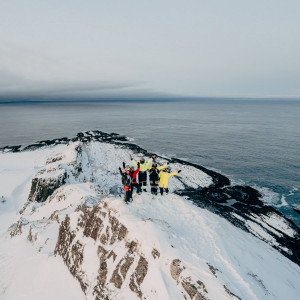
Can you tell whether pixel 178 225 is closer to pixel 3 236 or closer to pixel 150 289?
pixel 150 289

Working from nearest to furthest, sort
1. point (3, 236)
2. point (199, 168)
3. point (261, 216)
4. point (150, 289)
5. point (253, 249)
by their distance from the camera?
point (150, 289), point (253, 249), point (3, 236), point (261, 216), point (199, 168)

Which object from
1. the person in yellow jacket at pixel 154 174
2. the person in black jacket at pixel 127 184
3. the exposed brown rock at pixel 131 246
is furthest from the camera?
the person in yellow jacket at pixel 154 174

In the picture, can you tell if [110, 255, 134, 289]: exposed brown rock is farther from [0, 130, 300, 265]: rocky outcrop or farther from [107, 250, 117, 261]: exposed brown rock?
[0, 130, 300, 265]: rocky outcrop

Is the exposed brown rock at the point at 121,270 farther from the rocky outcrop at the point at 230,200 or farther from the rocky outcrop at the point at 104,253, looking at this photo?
the rocky outcrop at the point at 230,200

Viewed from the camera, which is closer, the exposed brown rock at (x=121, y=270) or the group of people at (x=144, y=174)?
the exposed brown rock at (x=121, y=270)

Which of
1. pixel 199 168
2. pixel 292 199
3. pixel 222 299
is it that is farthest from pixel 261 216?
pixel 222 299

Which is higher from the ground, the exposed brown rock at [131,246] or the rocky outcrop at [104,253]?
the exposed brown rock at [131,246]

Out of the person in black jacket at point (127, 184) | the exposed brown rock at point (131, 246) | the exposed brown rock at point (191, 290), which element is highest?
the person in black jacket at point (127, 184)

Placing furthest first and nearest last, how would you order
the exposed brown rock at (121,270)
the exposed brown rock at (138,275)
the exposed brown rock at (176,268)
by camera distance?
the exposed brown rock at (121,270)
the exposed brown rock at (138,275)
the exposed brown rock at (176,268)

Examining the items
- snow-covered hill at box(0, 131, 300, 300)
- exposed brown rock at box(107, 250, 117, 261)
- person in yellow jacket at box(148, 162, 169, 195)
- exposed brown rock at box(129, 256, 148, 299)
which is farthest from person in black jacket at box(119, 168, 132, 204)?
exposed brown rock at box(129, 256, 148, 299)

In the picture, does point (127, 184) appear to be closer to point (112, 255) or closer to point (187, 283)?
point (112, 255)

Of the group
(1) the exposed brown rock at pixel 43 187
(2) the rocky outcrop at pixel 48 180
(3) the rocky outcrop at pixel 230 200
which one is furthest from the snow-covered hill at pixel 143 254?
(2) the rocky outcrop at pixel 48 180
